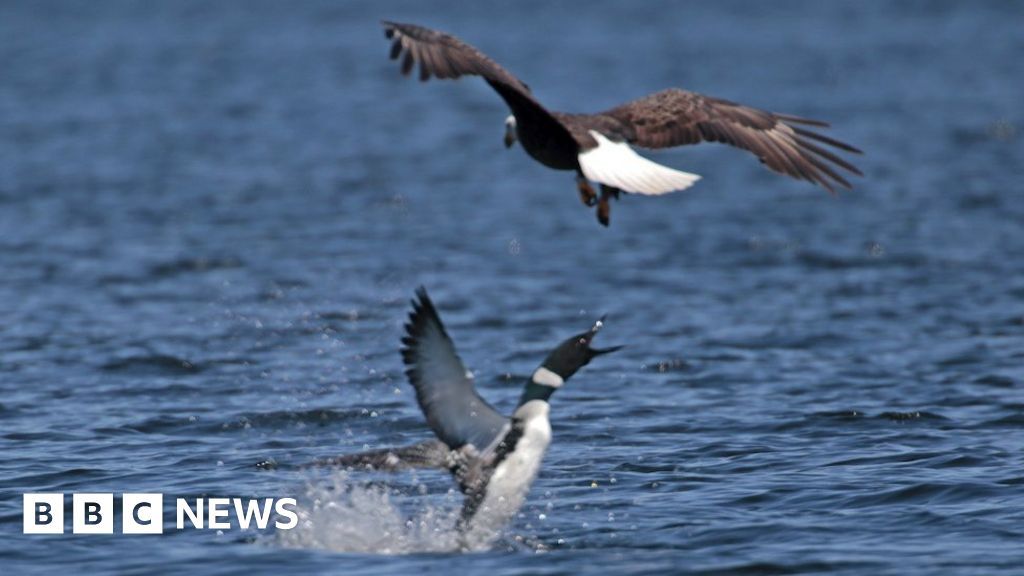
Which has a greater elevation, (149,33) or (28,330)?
(149,33)

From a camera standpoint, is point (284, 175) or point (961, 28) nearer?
point (284, 175)

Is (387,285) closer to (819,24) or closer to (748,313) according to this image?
(748,313)

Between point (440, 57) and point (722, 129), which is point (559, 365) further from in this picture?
point (722, 129)

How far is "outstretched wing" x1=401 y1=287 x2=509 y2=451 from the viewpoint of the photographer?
24.6 feet

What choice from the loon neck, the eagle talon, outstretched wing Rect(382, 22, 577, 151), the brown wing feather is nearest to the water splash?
the loon neck

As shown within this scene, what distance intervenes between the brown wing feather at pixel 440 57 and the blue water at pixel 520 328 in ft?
7.20

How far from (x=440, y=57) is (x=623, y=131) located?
118 centimetres

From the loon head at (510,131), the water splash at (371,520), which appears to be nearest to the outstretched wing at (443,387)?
the water splash at (371,520)

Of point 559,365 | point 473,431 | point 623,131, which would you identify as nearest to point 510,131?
point 623,131

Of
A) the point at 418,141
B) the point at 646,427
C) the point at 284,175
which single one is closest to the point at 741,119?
the point at 646,427

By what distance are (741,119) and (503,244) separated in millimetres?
8907

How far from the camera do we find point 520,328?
1395 centimetres

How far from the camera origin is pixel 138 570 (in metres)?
7.77

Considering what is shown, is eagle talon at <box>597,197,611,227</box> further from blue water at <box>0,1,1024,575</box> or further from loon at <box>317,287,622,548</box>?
blue water at <box>0,1,1024,575</box>
